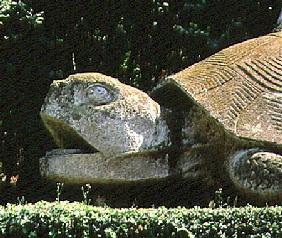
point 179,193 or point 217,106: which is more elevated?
point 217,106

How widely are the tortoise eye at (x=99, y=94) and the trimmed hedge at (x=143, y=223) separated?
5.00 feet

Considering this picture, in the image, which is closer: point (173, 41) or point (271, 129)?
point (271, 129)

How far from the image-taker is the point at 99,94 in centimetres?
840

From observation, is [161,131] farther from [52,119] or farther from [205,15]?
[205,15]

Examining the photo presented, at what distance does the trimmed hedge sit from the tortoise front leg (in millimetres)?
874

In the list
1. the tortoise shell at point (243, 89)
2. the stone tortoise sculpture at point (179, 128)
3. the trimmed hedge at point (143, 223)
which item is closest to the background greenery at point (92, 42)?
the stone tortoise sculpture at point (179, 128)

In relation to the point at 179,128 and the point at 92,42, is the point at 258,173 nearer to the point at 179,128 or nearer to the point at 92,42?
the point at 179,128

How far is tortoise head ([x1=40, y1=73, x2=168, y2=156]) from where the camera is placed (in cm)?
829

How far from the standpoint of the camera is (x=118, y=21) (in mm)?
11602

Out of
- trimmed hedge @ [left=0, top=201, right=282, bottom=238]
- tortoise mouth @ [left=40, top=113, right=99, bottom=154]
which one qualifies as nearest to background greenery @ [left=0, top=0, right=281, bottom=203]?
tortoise mouth @ [left=40, top=113, right=99, bottom=154]

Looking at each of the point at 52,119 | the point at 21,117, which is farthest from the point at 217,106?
the point at 21,117

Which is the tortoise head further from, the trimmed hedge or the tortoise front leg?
the trimmed hedge

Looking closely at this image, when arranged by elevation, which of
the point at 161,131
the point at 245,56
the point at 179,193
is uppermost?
the point at 245,56

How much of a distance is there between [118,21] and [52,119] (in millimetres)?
3408
